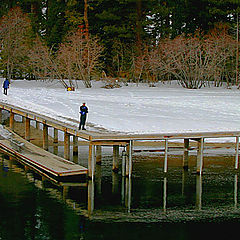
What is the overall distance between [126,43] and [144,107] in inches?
854

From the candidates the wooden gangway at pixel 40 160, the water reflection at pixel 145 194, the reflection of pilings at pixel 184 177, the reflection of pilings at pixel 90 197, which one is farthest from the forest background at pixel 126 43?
the reflection of pilings at pixel 90 197

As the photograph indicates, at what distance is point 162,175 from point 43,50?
107ft

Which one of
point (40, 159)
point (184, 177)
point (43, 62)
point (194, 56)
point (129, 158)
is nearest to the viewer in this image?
point (129, 158)

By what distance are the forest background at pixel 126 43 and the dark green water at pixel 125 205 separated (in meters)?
27.3

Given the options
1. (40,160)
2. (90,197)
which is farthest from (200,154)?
(40,160)

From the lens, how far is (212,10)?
176 feet

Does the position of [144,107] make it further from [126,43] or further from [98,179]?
[126,43]

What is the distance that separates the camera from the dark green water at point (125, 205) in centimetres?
1479

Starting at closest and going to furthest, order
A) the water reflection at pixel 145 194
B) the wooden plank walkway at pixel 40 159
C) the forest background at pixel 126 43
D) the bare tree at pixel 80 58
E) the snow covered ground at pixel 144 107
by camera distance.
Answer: the water reflection at pixel 145 194 → the wooden plank walkway at pixel 40 159 → the snow covered ground at pixel 144 107 → the bare tree at pixel 80 58 → the forest background at pixel 126 43

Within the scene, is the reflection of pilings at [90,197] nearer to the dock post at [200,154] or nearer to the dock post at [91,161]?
the dock post at [91,161]

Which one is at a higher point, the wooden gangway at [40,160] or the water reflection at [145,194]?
the wooden gangway at [40,160]

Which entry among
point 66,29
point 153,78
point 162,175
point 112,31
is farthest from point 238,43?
point 162,175

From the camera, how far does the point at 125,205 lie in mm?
17906

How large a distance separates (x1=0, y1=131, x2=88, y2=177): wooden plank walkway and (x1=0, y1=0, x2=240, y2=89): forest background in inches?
863
